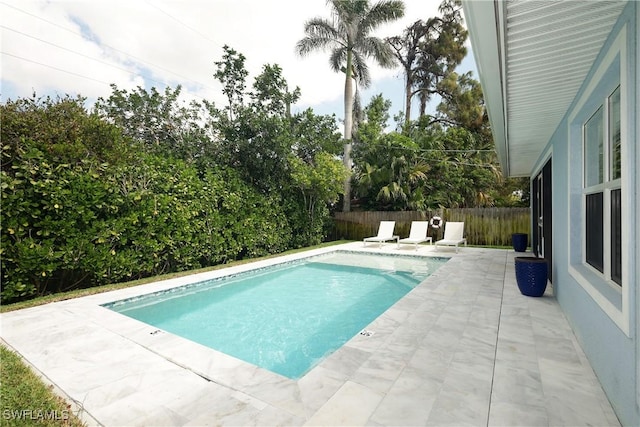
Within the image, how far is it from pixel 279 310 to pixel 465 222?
37.5 ft

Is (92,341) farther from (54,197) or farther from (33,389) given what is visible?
(54,197)

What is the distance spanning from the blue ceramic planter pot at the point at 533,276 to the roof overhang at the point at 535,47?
100 inches

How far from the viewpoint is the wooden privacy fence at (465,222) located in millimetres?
13539

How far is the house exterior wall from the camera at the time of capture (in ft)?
6.55

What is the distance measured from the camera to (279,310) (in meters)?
5.98

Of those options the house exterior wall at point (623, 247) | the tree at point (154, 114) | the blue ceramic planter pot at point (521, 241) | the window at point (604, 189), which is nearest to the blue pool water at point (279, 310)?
the house exterior wall at point (623, 247)

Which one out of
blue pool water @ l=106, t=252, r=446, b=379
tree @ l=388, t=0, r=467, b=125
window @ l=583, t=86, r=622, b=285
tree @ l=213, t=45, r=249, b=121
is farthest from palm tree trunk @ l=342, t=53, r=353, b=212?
window @ l=583, t=86, r=622, b=285

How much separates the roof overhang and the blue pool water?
374 centimetres

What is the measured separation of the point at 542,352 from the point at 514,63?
307cm

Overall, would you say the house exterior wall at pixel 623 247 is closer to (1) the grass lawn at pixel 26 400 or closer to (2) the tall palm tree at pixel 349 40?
(1) the grass lawn at pixel 26 400

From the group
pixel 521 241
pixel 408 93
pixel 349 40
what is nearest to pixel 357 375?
pixel 521 241

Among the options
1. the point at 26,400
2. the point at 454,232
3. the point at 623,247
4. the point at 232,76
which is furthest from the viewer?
the point at 454,232

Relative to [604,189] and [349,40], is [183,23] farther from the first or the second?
[604,189]

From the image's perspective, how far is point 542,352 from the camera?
3.40 meters
